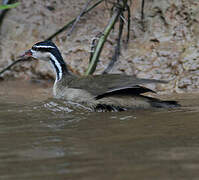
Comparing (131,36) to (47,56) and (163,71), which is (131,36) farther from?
(47,56)

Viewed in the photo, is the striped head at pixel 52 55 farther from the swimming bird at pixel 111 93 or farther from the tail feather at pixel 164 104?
the tail feather at pixel 164 104

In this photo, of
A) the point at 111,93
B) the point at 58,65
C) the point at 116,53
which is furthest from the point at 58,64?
the point at 111,93

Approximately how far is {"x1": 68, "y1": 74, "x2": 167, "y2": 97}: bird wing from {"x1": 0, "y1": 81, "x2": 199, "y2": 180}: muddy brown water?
358 mm

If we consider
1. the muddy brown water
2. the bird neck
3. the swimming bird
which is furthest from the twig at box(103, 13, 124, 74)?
the muddy brown water

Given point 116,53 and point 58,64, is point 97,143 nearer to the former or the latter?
point 58,64

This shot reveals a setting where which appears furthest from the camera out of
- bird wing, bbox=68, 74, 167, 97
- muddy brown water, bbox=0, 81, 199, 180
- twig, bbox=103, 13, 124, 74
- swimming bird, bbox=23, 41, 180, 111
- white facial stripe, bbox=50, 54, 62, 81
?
twig, bbox=103, 13, 124, 74

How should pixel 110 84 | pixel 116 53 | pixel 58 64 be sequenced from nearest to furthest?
1. pixel 110 84
2. pixel 58 64
3. pixel 116 53

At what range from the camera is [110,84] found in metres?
5.79

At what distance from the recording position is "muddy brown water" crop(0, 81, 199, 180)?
291 cm

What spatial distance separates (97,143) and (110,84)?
2.14 m

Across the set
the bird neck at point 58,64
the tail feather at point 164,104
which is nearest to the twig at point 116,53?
the bird neck at point 58,64

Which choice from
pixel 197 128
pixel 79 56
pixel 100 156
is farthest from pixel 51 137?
pixel 79 56

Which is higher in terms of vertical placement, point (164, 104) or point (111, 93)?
point (111, 93)

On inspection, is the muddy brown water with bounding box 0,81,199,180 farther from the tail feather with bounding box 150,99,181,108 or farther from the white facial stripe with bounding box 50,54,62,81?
the white facial stripe with bounding box 50,54,62,81
